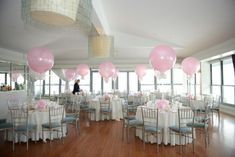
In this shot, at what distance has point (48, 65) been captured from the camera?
4469 mm

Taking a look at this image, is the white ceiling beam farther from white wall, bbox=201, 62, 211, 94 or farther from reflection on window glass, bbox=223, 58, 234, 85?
white wall, bbox=201, 62, 211, 94

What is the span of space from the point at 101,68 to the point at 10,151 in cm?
402

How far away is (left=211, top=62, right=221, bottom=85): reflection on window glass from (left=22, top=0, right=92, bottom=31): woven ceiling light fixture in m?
9.98

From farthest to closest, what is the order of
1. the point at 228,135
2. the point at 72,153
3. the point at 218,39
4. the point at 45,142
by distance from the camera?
the point at 218,39 → the point at 228,135 → the point at 45,142 → the point at 72,153

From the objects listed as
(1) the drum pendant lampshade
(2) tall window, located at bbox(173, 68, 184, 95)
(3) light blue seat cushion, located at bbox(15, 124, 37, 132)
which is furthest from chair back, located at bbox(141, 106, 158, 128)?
(2) tall window, located at bbox(173, 68, 184, 95)

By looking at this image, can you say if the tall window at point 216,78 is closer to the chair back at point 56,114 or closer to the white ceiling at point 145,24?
the white ceiling at point 145,24

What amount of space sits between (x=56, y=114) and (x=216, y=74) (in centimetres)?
872

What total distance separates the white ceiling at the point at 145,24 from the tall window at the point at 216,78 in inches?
114

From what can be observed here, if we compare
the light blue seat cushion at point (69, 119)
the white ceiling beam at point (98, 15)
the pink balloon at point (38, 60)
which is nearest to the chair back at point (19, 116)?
the light blue seat cushion at point (69, 119)

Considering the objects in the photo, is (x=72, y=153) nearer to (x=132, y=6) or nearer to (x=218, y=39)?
(x=132, y=6)

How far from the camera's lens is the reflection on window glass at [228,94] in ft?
29.5

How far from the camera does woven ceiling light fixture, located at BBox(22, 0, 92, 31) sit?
135 cm

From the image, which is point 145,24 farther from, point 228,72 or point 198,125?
point 228,72

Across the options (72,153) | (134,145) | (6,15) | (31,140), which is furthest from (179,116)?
(6,15)
